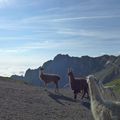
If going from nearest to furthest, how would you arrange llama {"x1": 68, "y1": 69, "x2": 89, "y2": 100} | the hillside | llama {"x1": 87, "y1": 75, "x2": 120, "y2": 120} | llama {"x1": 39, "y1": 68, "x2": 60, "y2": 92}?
llama {"x1": 87, "y1": 75, "x2": 120, "y2": 120}, the hillside, llama {"x1": 68, "y1": 69, "x2": 89, "y2": 100}, llama {"x1": 39, "y1": 68, "x2": 60, "y2": 92}

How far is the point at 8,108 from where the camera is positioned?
26328 mm

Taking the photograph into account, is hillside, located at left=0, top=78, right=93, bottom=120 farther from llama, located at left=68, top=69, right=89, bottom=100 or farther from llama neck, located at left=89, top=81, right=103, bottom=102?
llama neck, located at left=89, top=81, right=103, bottom=102

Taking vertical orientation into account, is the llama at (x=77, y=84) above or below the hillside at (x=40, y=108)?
above

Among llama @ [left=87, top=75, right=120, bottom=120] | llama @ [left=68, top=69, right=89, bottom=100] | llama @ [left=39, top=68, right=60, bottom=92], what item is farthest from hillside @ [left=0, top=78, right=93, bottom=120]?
llama @ [left=87, top=75, right=120, bottom=120]

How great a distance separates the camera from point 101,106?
12438 mm

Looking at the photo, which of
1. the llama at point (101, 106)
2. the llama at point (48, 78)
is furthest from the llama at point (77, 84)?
the llama at point (101, 106)

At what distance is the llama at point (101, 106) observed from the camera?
12316 mm

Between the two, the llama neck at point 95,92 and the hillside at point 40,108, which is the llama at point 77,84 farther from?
the llama neck at point 95,92

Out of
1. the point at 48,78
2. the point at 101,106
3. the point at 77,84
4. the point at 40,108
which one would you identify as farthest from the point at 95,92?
the point at 48,78

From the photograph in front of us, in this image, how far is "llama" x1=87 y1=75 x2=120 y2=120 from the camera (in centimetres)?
1232

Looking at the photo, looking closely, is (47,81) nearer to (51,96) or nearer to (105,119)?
(51,96)

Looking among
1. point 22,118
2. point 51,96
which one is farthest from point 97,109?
point 51,96

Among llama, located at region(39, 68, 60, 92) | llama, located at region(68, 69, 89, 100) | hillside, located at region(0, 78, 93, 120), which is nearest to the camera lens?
hillside, located at region(0, 78, 93, 120)

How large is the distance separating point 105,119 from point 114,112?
34 centimetres
